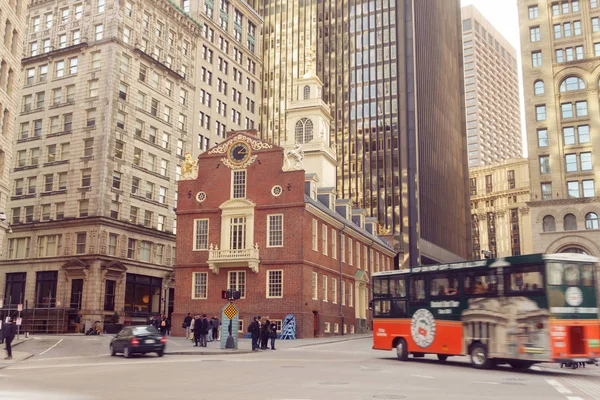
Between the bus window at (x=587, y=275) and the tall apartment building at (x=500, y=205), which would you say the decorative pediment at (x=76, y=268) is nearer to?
the bus window at (x=587, y=275)

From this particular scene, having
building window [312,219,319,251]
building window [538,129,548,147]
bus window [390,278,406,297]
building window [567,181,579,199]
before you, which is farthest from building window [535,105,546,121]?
bus window [390,278,406,297]

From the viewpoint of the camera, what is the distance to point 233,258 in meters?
47.2

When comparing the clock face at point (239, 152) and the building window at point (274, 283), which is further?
the clock face at point (239, 152)

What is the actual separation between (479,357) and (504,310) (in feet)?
7.43

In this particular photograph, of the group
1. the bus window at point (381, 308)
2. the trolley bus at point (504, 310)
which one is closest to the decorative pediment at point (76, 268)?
the bus window at point (381, 308)

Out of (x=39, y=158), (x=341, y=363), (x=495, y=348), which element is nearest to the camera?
(x=495, y=348)

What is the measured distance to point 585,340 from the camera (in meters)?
21.1

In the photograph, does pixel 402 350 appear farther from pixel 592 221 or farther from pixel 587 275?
pixel 592 221

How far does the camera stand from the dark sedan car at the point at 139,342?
93.2 feet

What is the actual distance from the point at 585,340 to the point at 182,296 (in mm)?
34565

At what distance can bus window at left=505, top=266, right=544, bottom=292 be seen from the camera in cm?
2136

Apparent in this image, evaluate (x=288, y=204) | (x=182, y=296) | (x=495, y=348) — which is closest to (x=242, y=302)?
(x=182, y=296)

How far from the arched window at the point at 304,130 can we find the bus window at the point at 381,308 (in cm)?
3659

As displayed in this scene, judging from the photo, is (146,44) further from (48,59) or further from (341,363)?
(341,363)
